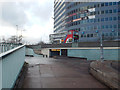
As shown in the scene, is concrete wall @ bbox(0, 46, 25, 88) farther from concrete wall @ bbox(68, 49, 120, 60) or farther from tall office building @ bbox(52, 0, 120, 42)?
tall office building @ bbox(52, 0, 120, 42)

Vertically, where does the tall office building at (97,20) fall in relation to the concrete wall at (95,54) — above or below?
above

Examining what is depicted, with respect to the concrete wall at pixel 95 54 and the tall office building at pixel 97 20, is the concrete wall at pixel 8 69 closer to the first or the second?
the concrete wall at pixel 95 54

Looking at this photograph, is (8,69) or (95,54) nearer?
(8,69)

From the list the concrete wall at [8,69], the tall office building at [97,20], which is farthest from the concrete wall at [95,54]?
the tall office building at [97,20]

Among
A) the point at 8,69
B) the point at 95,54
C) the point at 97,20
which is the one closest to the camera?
the point at 8,69

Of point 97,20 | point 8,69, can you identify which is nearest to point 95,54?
point 8,69

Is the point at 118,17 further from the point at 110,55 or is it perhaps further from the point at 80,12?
the point at 110,55

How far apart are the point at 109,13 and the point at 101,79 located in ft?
169

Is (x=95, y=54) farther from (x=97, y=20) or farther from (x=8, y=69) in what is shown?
(x=97, y=20)

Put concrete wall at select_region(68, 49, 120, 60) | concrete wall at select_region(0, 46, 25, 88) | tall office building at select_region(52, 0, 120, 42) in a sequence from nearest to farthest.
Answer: concrete wall at select_region(0, 46, 25, 88) < concrete wall at select_region(68, 49, 120, 60) < tall office building at select_region(52, 0, 120, 42)

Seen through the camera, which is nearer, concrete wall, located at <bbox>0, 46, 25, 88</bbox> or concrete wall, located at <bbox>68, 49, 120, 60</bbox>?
concrete wall, located at <bbox>0, 46, 25, 88</bbox>

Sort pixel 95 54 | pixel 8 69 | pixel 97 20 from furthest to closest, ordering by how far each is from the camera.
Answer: pixel 97 20
pixel 95 54
pixel 8 69

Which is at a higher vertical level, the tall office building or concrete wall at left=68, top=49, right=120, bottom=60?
the tall office building

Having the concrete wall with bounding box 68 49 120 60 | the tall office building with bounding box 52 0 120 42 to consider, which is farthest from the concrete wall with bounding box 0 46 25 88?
the tall office building with bounding box 52 0 120 42
